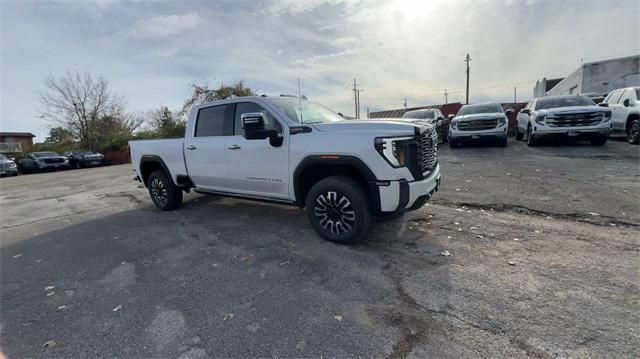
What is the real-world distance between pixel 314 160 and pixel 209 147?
2.13 m

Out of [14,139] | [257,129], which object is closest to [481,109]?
[257,129]

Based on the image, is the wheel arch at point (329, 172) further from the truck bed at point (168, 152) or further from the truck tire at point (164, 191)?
the truck tire at point (164, 191)

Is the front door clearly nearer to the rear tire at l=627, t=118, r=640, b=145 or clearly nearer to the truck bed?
the truck bed

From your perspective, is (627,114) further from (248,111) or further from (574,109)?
(248,111)

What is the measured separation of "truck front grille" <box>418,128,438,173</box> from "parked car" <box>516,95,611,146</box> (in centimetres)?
839

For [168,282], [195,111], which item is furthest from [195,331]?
[195,111]

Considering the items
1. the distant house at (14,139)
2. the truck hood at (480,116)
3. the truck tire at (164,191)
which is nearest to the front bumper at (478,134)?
the truck hood at (480,116)

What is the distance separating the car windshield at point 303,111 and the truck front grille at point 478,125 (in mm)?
8254

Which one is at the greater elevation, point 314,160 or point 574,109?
point 574,109

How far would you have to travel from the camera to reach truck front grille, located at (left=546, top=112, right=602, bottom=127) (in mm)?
9688

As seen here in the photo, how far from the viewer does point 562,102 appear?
1074 centimetres

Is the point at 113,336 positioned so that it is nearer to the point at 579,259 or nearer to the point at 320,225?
the point at 320,225

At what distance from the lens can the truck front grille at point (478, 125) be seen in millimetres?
11422

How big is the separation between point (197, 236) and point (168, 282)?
141 centimetres
